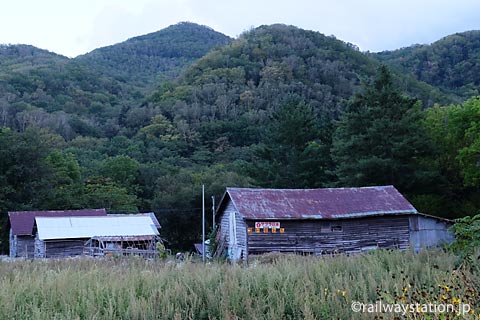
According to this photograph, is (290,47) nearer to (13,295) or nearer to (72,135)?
(72,135)

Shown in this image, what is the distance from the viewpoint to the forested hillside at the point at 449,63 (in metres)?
78.5

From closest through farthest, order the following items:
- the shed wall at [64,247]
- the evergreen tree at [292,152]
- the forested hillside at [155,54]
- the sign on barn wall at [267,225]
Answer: the sign on barn wall at [267,225]
the shed wall at [64,247]
the evergreen tree at [292,152]
the forested hillside at [155,54]

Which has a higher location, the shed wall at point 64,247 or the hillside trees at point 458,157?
the hillside trees at point 458,157

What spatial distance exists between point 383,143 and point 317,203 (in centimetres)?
916

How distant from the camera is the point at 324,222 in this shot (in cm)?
2473

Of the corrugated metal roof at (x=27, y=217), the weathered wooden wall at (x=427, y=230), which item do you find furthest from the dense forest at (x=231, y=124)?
the weathered wooden wall at (x=427, y=230)

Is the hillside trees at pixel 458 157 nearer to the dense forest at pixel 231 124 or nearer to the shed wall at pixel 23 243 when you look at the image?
the dense forest at pixel 231 124

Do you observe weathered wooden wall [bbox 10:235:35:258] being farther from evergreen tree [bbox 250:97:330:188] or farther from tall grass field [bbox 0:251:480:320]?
tall grass field [bbox 0:251:480:320]

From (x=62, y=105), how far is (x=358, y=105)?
7602 centimetres

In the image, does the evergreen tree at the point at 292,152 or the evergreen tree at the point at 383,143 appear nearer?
the evergreen tree at the point at 383,143

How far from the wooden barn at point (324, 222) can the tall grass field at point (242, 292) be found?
17.0 m


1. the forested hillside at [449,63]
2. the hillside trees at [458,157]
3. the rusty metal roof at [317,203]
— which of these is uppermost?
the forested hillside at [449,63]

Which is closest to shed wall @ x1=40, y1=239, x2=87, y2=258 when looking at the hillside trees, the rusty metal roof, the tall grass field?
the rusty metal roof

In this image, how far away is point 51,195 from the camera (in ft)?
146
